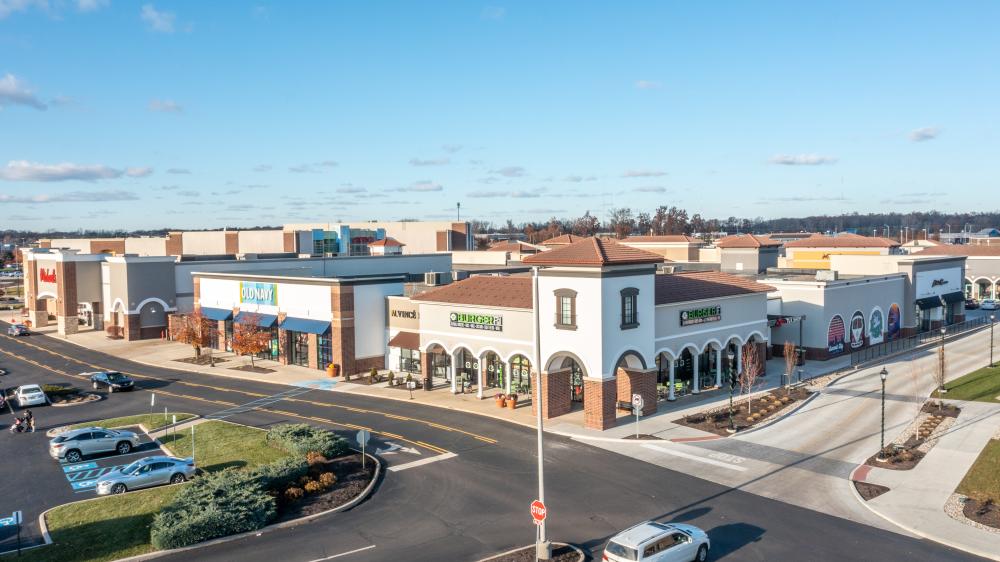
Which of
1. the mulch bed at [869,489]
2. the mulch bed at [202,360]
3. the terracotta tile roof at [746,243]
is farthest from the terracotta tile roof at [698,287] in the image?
the mulch bed at [202,360]

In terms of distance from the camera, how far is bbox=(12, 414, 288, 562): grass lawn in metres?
22.1

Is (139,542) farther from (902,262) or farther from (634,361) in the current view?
(902,262)

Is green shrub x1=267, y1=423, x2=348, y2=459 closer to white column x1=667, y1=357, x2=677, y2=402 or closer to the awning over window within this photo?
the awning over window

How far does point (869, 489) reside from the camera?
2727cm

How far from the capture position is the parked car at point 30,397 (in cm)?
4419

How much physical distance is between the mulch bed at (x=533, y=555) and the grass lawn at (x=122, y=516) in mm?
11001

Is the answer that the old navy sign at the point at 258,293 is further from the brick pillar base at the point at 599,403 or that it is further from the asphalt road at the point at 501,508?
the brick pillar base at the point at 599,403

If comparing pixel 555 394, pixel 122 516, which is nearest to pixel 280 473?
pixel 122 516

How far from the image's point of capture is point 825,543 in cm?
2234

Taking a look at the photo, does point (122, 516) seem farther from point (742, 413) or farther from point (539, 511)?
point (742, 413)

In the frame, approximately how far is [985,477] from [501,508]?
730 inches

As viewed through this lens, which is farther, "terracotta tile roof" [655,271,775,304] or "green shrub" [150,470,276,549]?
"terracotta tile roof" [655,271,775,304]

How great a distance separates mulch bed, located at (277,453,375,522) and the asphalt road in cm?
79

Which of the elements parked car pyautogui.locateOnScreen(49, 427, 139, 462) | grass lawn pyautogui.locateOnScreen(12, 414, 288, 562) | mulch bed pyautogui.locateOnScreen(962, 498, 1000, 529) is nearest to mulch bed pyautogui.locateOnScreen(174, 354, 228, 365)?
parked car pyautogui.locateOnScreen(49, 427, 139, 462)
